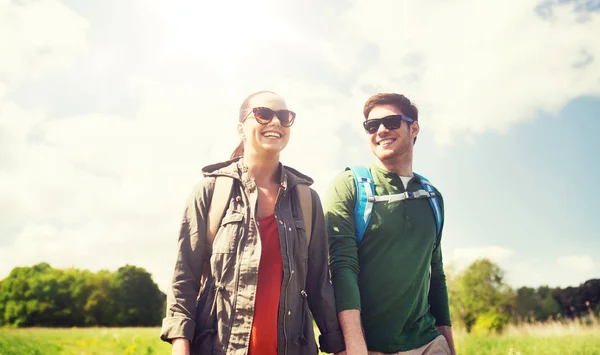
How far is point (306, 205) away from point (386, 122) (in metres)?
1.41

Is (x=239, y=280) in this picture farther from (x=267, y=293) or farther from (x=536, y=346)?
(x=536, y=346)

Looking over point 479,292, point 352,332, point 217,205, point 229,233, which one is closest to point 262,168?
point 217,205

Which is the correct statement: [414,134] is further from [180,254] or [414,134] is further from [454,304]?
[454,304]

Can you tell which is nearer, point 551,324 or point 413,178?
point 413,178

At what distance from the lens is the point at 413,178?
14.6ft

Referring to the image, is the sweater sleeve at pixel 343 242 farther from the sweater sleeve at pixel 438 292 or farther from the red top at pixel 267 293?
the sweater sleeve at pixel 438 292

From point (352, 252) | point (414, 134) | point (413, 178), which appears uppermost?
point (414, 134)

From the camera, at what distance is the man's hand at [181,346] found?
2967 millimetres

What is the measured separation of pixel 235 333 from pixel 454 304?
61.1 m

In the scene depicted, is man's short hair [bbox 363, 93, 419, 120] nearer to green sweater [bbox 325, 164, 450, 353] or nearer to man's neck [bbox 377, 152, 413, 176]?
man's neck [bbox 377, 152, 413, 176]

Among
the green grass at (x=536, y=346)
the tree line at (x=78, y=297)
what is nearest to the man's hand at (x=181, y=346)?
the green grass at (x=536, y=346)

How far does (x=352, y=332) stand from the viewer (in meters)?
3.41

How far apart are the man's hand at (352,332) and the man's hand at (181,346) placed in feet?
3.77

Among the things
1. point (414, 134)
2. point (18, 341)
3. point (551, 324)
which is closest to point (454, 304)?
point (551, 324)
